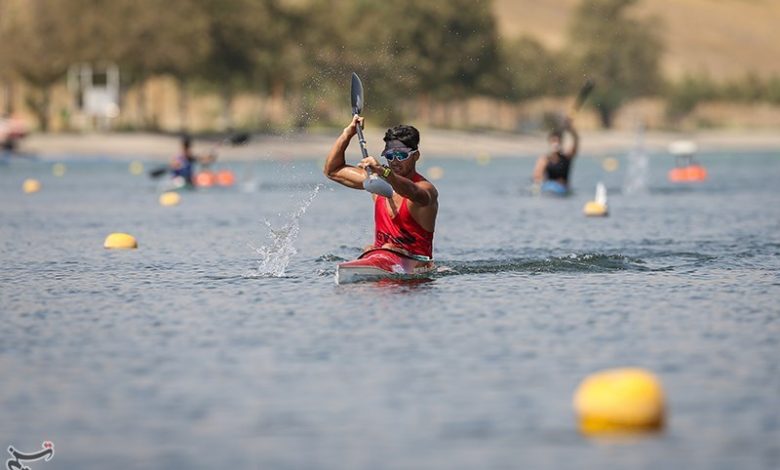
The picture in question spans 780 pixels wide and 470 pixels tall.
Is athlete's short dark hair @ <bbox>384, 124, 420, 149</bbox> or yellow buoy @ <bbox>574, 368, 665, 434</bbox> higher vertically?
athlete's short dark hair @ <bbox>384, 124, 420, 149</bbox>

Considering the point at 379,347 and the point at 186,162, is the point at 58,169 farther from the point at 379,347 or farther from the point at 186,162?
the point at 379,347

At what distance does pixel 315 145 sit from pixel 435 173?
2294 centimetres

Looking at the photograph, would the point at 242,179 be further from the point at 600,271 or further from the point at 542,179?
the point at 600,271

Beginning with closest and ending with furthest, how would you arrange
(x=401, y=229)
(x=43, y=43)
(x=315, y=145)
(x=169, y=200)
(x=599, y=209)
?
(x=401, y=229) → (x=599, y=209) → (x=169, y=200) → (x=315, y=145) → (x=43, y=43)

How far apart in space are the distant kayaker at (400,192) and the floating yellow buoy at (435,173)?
1535 inches

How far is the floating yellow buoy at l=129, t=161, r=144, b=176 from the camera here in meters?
62.6

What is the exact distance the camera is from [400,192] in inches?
741

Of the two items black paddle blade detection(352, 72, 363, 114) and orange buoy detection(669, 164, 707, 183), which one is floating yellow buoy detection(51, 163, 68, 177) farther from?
black paddle blade detection(352, 72, 363, 114)

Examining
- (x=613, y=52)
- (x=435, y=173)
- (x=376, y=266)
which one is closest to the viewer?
(x=376, y=266)

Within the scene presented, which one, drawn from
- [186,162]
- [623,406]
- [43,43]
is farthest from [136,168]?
[623,406]

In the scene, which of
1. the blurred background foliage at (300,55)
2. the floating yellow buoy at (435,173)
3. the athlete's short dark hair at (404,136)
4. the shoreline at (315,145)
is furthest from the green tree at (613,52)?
the athlete's short dark hair at (404,136)

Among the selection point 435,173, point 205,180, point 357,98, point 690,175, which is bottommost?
point 435,173

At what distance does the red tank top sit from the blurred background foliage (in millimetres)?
65433

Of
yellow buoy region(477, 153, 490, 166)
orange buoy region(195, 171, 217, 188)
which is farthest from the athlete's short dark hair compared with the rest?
yellow buoy region(477, 153, 490, 166)
